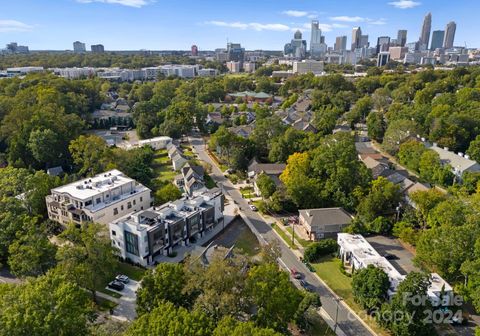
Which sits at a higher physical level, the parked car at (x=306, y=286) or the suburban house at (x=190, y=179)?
the suburban house at (x=190, y=179)

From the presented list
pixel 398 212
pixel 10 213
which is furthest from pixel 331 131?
pixel 10 213

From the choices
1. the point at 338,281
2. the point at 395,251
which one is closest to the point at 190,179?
the point at 338,281

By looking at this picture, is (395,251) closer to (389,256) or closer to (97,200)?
(389,256)

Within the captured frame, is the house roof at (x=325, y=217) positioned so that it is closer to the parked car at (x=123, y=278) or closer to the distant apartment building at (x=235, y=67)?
the parked car at (x=123, y=278)

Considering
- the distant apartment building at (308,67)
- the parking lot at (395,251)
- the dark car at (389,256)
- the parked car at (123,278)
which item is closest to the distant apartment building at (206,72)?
the distant apartment building at (308,67)

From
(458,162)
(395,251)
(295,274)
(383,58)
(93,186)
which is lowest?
(295,274)
